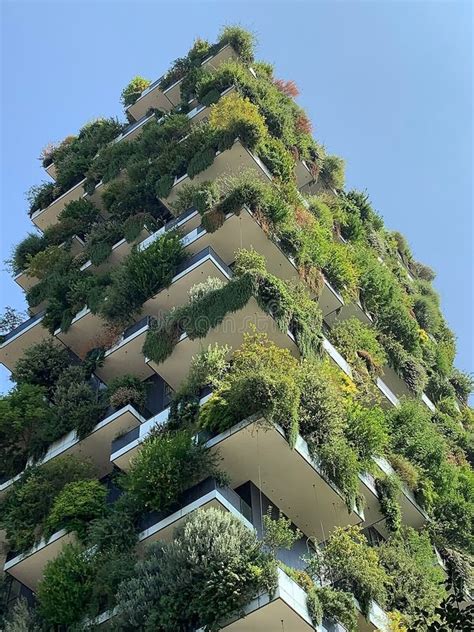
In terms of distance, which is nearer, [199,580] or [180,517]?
[199,580]

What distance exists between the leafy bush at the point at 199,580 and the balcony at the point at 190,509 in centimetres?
110

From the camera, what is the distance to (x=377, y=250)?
35500 millimetres

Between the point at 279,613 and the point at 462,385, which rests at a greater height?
the point at 462,385

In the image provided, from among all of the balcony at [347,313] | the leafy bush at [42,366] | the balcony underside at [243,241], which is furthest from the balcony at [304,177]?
the leafy bush at [42,366]

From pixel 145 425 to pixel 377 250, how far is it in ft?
63.1

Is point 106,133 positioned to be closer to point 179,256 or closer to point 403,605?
point 179,256

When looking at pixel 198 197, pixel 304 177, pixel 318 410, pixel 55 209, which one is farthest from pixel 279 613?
pixel 55 209

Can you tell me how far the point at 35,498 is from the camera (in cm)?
1942

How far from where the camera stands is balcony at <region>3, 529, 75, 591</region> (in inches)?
707

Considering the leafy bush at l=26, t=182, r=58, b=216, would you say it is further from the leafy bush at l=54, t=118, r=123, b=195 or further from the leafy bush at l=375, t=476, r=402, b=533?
the leafy bush at l=375, t=476, r=402, b=533

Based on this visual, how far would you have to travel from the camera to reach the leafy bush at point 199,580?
1378cm

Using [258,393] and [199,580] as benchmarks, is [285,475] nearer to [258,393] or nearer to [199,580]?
[258,393]

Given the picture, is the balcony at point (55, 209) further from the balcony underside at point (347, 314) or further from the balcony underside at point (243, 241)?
the balcony underside at point (347, 314)

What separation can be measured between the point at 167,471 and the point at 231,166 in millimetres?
13947
